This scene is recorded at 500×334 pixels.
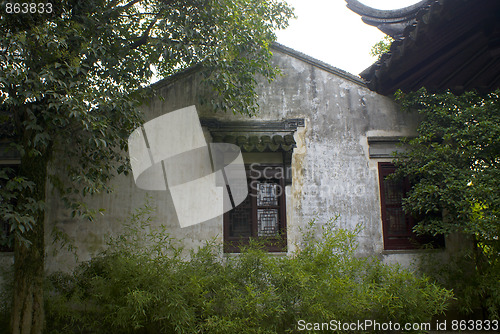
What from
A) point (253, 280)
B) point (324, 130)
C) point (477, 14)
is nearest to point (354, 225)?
point (324, 130)

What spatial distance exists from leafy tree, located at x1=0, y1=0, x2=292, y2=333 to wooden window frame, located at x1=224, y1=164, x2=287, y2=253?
3.55ft

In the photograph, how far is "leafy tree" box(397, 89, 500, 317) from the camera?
5.38 m

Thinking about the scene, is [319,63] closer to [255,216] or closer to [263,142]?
[263,142]

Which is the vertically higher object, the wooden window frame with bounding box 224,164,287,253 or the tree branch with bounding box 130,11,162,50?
the tree branch with bounding box 130,11,162,50

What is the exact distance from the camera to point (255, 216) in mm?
6559

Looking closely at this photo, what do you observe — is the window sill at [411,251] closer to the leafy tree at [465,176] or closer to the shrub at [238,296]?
the leafy tree at [465,176]

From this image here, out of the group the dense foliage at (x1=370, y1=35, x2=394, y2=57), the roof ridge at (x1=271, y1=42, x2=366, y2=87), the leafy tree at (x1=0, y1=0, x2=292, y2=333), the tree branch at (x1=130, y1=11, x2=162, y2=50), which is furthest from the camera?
the dense foliage at (x1=370, y1=35, x2=394, y2=57)

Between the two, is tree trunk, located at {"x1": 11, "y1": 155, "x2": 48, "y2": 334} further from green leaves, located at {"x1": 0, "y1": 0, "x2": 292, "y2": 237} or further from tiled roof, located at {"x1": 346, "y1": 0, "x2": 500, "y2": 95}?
tiled roof, located at {"x1": 346, "y1": 0, "x2": 500, "y2": 95}

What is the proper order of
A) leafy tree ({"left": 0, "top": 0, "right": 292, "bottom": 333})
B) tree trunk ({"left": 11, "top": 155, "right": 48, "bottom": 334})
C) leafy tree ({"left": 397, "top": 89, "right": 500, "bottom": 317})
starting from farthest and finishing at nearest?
leafy tree ({"left": 397, "top": 89, "right": 500, "bottom": 317})
tree trunk ({"left": 11, "top": 155, "right": 48, "bottom": 334})
leafy tree ({"left": 0, "top": 0, "right": 292, "bottom": 333})

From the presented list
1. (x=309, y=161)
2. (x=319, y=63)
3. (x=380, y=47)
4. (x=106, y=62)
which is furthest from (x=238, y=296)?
(x=380, y=47)

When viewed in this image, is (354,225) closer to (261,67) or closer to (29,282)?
(261,67)

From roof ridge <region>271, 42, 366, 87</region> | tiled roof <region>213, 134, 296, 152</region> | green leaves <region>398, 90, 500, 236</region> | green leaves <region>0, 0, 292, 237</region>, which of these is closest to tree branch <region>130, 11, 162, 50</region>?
green leaves <region>0, 0, 292, 237</region>

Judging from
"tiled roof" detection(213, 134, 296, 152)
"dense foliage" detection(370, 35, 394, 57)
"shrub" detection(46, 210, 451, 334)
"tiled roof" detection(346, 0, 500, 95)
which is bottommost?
"shrub" detection(46, 210, 451, 334)

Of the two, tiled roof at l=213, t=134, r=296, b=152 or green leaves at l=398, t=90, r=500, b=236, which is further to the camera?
tiled roof at l=213, t=134, r=296, b=152
